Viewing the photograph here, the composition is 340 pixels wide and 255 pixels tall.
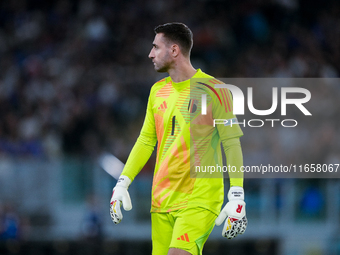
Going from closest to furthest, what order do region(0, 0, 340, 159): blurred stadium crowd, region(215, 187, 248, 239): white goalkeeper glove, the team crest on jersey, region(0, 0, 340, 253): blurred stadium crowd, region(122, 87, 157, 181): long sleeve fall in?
1. region(215, 187, 248, 239): white goalkeeper glove
2. the team crest on jersey
3. region(122, 87, 157, 181): long sleeve
4. region(0, 0, 340, 253): blurred stadium crowd
5. region(0, 0, 340, 159): blurred stadium crowd

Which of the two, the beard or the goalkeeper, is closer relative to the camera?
the goalkeeper

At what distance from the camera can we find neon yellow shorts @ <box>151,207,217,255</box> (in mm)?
4273

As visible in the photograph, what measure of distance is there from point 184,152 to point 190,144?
8cm

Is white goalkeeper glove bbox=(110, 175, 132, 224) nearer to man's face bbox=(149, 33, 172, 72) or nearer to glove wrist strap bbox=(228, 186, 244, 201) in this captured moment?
glove wrist strap bbox=(228, 186, 244, 201)

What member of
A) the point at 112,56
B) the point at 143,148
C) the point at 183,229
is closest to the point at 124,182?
the point at 143,148

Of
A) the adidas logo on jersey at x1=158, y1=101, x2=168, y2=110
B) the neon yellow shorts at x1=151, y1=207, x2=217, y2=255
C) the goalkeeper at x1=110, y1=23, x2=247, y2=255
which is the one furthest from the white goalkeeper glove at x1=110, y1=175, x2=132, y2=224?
the adidas logo on jersey at x1=158, y1=101, x2=168, y2=110

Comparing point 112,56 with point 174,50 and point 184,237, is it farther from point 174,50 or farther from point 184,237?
point 184,237

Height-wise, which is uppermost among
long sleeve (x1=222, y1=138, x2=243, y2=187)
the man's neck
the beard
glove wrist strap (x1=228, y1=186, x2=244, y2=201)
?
the beard

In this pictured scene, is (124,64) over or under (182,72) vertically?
over

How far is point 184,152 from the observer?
4.50 m

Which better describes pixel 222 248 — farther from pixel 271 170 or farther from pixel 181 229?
pixel 181 229

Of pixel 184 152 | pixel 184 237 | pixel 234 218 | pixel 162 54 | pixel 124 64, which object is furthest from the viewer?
pixel 124 64

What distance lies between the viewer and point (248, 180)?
28.5ft

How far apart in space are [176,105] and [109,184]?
4807 mm
